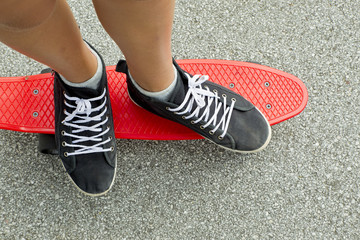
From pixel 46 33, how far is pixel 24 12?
0.09 m

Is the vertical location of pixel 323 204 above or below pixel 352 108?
below

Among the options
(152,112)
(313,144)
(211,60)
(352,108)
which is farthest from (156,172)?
(352,108)

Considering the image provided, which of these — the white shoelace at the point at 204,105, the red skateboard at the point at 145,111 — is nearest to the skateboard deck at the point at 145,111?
the red skateboard at the point at 145,111

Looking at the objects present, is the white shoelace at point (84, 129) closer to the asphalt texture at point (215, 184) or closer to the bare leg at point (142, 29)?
the asphalt texture at point (215, 184)

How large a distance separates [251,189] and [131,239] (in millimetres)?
476

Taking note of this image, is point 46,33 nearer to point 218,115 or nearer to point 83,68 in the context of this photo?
point 83,68

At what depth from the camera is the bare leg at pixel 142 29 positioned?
2.07 feet

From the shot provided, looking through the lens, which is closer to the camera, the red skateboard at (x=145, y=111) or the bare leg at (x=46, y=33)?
the bare leg at (x=46, y=33)

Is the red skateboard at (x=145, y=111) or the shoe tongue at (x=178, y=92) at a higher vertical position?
the shoe tongue at (x=178, y=92)

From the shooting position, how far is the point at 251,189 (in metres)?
1.24

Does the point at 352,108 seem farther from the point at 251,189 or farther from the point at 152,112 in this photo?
the point at 152,112

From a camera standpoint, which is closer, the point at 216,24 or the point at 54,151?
the point at 54,151

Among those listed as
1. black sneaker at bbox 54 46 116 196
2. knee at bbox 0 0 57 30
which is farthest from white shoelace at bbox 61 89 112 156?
knee at bbox 0 0 57 30

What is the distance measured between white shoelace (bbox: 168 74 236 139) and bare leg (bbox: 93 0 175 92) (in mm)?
176
